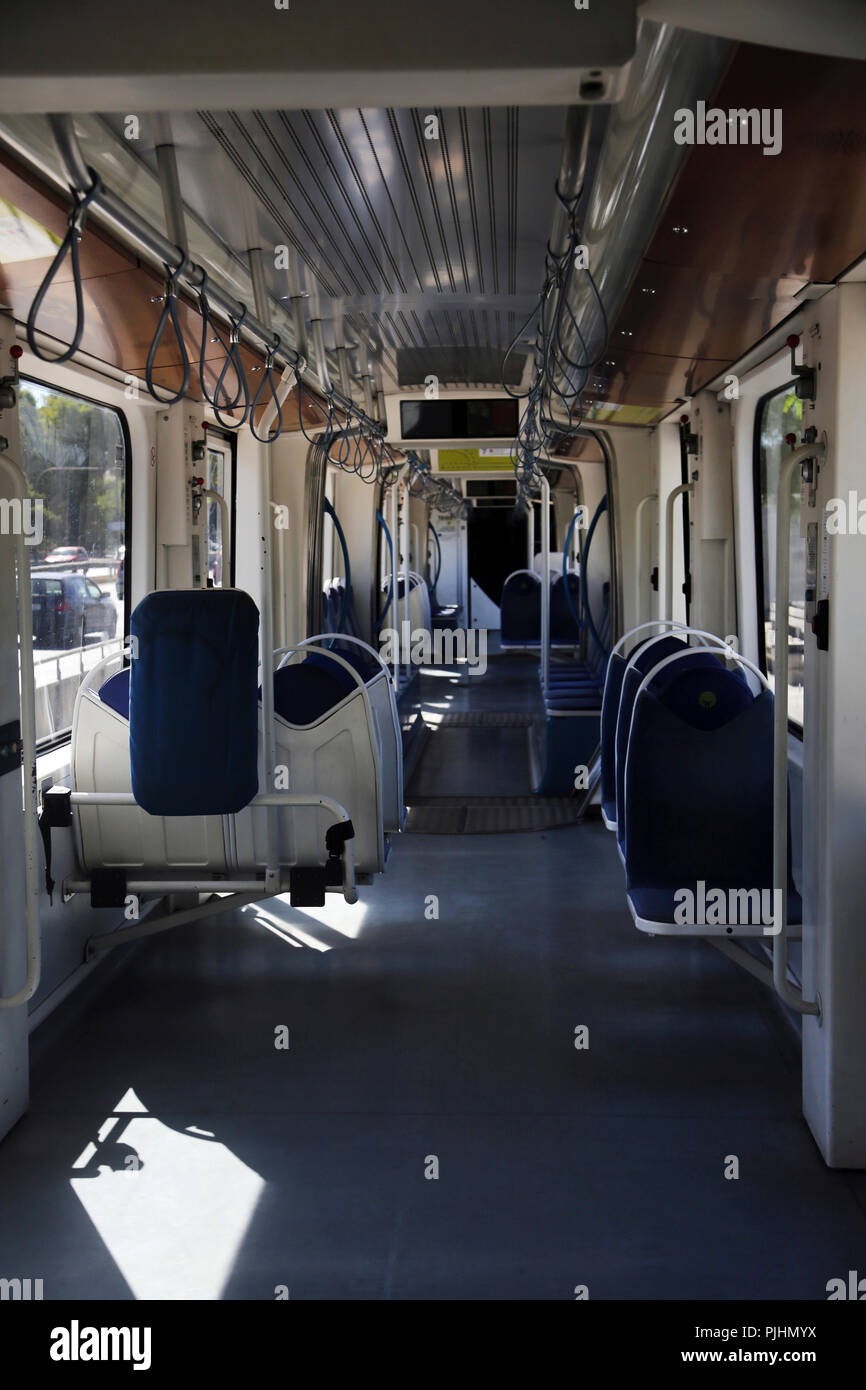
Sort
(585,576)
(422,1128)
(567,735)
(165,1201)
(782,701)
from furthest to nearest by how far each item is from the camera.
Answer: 1. (585,576)
2. (567,735)
3. (422,1128)
4. (782,701)
5. (165,1201)

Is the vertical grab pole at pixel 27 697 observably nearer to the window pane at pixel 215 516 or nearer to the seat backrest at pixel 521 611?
the window pane at pixel 215 516

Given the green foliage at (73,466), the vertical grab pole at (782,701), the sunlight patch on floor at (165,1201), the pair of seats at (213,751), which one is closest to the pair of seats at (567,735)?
the pair of seats at (213,751)

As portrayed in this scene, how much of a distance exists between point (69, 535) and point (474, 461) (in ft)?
23.7

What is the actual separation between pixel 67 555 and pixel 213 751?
1503mm

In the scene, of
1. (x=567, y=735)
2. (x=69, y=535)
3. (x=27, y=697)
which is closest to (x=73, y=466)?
(x=69, y=535)

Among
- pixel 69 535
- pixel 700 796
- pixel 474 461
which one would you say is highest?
pixel 474 461

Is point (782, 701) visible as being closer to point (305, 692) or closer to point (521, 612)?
point (305, 692)

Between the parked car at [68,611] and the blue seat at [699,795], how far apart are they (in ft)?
7.46

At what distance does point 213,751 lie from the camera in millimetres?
3762

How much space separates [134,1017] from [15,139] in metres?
3.04

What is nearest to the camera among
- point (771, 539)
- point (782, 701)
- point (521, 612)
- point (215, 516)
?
point (782, 701)

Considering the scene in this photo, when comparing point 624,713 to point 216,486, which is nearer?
point 624,713

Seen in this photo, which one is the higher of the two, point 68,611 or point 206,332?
point 206,332

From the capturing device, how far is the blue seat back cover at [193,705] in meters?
3.76
